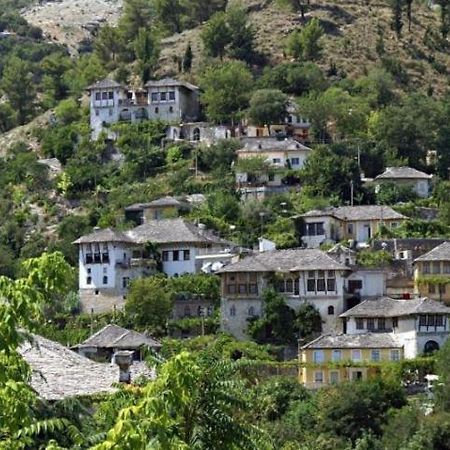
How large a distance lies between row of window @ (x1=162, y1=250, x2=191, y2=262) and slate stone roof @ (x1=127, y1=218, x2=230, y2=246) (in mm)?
592

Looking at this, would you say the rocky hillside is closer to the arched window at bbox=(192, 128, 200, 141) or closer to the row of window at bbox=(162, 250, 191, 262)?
the arched window at bbox=(192, 128, 200, 141)

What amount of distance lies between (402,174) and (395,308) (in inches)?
894

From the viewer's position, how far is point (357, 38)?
126625 mm

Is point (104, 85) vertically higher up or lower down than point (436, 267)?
higher up

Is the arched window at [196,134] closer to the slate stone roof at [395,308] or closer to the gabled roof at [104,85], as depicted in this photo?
the gabled roof at [104,85]

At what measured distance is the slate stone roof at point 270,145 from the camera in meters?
98.8

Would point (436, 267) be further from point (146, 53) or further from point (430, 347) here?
point (146, 53)

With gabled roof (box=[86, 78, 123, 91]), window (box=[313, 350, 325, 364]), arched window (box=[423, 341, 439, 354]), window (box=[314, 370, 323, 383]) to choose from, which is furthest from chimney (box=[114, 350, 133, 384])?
gabled roof (box=[86, 78, 123, 91])

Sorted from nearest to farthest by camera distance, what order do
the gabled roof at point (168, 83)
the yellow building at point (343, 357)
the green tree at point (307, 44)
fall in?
the yellow building at point (343, 357), the gabled roof at point (168, 83), the green tree at point (307, 44)

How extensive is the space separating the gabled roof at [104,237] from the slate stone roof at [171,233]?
0.85 m

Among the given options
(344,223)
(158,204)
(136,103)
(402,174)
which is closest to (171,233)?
(158,204)

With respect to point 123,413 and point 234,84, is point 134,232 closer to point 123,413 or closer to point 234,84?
point 234,84

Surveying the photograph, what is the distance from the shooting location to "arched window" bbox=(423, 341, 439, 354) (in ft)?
235

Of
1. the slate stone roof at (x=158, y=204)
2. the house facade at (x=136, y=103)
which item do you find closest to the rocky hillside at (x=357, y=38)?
the house facade at (x=136, y=103)
